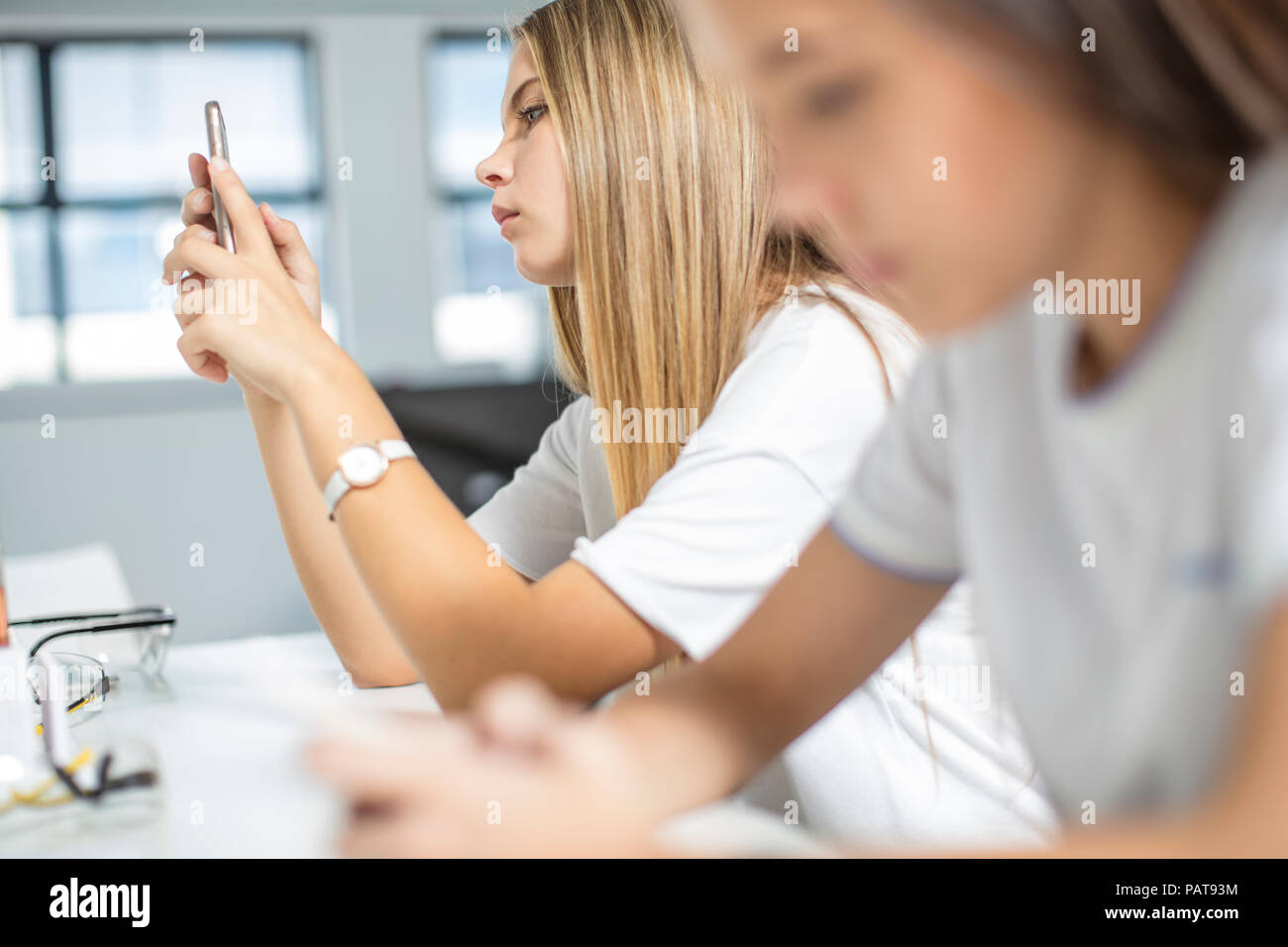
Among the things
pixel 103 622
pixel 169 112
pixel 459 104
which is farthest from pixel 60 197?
pixel 103 622

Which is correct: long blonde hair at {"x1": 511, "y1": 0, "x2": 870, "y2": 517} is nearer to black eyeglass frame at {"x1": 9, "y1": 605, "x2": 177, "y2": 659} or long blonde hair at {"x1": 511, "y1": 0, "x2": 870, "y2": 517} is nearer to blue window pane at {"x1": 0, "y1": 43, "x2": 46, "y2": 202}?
black eyeglass frame at {"x1": 9, "y1": 605, "x2": 177, "y2": 659}

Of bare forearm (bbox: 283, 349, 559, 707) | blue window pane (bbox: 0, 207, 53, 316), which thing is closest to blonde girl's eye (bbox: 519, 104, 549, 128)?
bare forearm (bbox: 283, 349, 559, 707)

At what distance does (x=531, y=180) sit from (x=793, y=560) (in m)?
0.35

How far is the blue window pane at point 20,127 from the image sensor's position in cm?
376

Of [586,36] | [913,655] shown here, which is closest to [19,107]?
[586,36]

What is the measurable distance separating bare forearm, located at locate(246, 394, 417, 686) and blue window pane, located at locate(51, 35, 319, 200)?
340 cm

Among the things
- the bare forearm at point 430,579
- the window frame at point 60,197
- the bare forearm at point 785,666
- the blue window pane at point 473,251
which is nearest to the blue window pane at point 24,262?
the window frame at point 60,197

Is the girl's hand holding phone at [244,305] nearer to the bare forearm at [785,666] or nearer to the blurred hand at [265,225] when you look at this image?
the blurred hand at [265,225]

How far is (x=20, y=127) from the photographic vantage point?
379 cm

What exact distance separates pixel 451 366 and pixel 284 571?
0.95 meters

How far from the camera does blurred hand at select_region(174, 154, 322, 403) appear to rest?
2.45 feet

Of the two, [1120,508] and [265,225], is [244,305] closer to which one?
[265,225]
